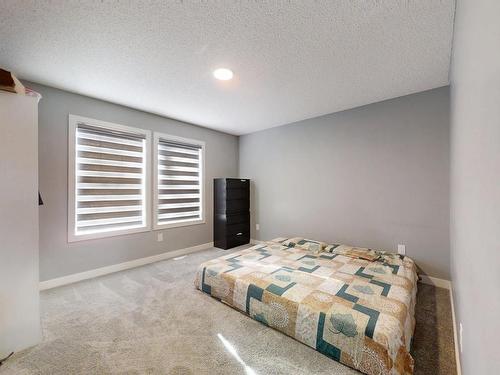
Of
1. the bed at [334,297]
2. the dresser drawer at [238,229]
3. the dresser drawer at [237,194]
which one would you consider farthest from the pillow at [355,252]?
the dresser drawer at [237,194]

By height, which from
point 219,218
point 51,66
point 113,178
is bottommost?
point 219,218

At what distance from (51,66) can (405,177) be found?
4274 millimetres

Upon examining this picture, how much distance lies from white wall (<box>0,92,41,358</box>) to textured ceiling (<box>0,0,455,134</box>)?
659 millimetres

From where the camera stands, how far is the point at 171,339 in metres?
1.75

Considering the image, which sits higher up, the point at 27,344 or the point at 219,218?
the point at 219,218

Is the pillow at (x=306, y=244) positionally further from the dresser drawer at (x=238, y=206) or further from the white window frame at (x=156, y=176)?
the white window frame at (x=156, y=176)

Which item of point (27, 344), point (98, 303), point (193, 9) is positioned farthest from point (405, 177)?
point (27, 344)

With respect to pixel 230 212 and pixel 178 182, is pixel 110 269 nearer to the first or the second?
pixel 178 182

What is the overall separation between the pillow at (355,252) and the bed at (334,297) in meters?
0.01

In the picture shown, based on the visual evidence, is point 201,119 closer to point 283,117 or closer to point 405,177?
point 283,117

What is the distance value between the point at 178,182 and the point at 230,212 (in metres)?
1.13

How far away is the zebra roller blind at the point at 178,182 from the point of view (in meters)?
3.75

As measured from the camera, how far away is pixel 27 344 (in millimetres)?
1667

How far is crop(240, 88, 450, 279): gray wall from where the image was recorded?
108 inches
